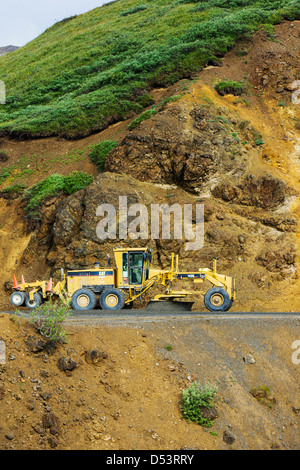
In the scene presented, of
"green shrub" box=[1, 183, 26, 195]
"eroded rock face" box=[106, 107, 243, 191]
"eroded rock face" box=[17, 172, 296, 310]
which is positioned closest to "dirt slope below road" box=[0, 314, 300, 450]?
"eroded rock face" box=[17, 172, 296, 310]

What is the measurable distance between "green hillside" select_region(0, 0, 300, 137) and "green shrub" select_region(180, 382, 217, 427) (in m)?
28.4

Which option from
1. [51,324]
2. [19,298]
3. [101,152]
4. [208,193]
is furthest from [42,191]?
[51,324]

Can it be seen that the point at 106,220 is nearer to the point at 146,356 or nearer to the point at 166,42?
the point at 146,356

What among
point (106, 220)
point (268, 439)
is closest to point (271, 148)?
point (106, 220)

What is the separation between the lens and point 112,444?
9641mm

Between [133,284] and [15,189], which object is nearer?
[133,284]

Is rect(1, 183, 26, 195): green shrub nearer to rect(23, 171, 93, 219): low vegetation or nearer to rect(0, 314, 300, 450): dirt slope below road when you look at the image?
rect(23, 171, 93, 219): low vegetation

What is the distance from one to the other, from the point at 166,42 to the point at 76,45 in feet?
56.2

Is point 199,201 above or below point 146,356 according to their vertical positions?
above

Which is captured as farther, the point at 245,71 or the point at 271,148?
the point at 245,71

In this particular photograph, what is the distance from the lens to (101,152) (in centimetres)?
3253

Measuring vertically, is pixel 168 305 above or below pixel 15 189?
below

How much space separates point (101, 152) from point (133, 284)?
50.0 feet

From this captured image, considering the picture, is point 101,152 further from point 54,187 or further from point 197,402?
point 197,402
